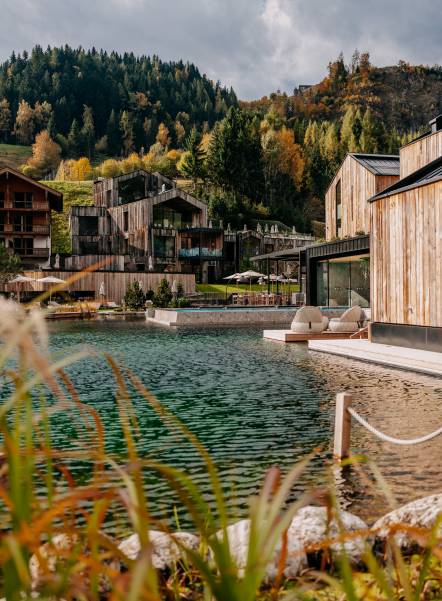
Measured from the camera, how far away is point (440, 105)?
18212 cm

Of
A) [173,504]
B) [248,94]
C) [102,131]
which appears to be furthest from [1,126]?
[173,504]

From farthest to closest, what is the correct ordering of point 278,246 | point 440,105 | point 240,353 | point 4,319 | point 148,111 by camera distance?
point 440,105
point 148,111
point 278,246
point 240,353
point 4,319

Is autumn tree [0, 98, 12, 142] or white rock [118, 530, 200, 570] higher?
autumn tree [0, 98, 12, 142]

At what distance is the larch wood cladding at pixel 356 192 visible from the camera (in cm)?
2981

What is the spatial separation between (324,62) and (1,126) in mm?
87016

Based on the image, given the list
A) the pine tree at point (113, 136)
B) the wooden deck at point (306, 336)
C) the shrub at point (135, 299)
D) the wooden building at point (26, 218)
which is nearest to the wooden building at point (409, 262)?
the wooden deck at point (306, 336)

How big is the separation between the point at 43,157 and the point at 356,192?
9001 cm

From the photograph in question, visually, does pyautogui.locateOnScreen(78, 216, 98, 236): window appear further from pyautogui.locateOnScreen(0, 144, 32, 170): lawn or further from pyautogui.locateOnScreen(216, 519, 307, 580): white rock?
pyautogui.locateOnScreen(0, 144, 32, 170): lawn

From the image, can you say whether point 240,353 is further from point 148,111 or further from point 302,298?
point 148,111

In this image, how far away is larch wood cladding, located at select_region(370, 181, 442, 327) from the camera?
1307 centimetres

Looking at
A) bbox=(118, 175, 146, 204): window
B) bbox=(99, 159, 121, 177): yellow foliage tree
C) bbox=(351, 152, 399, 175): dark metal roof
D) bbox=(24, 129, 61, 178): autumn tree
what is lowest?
bbox=(351, 152, 399, 175): dark metal roof

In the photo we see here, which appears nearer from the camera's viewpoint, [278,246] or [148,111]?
[278,246]

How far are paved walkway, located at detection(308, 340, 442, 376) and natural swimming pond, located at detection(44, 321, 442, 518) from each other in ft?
1.17

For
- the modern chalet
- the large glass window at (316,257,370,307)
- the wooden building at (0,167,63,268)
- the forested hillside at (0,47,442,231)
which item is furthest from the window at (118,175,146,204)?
the large glass window at (316,257,370,307)
